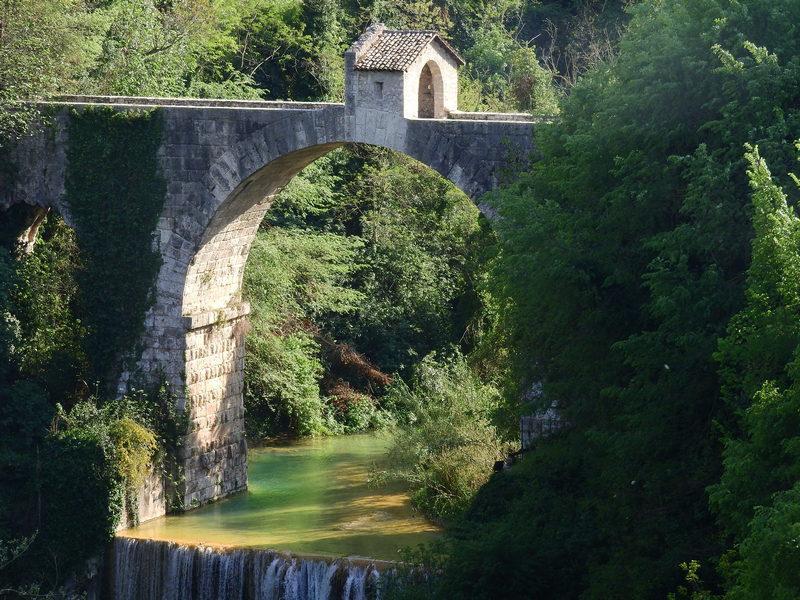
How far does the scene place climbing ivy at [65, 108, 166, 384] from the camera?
20.8 m

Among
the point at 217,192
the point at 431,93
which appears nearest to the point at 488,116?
the point at 431,93

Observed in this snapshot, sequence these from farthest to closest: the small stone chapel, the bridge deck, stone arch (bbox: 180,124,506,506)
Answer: stone arch (bbox: 180,124,506,506), the bridge deck, the small stone chapel

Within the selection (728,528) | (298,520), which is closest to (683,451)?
(728,528)

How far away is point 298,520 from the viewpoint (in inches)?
811

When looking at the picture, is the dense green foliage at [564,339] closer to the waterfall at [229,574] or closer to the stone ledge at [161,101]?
the stone ledge at [161,101]

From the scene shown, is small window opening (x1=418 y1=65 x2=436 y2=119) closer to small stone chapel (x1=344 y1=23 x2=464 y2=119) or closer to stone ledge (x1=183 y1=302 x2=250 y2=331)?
small stone chapel (x1=344 y1=23 x2=464 y2=119)

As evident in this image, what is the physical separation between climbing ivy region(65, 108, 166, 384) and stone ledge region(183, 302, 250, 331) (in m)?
0.67

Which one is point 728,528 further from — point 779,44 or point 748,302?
point 779,44

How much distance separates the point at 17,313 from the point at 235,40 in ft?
40.4

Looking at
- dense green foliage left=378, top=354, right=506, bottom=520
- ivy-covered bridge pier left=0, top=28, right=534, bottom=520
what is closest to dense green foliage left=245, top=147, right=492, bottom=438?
dense green foliage left=378, top=354, right=506, bottom=520

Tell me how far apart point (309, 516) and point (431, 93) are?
5855 mm

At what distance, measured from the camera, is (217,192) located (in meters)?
20.4

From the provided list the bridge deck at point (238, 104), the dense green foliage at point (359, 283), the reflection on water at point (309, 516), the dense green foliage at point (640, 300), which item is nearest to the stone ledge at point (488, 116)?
the bridge deck at point (238, 104)

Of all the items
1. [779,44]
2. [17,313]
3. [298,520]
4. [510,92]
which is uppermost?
[510,92]
